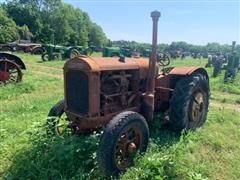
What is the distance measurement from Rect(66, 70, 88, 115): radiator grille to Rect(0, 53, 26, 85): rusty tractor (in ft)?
18.0

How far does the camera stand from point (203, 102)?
5113mm

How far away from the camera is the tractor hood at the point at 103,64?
11.6ft

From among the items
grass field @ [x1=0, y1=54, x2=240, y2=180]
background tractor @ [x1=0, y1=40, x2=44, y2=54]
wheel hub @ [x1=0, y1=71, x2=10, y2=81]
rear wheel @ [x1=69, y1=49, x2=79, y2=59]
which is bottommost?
grass field @ [x1=0, y1=54, x2=240, y2=180]

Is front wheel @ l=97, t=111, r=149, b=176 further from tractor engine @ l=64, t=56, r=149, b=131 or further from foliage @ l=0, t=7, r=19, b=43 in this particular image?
foliage @ l=0, t=7, r=19, b=43

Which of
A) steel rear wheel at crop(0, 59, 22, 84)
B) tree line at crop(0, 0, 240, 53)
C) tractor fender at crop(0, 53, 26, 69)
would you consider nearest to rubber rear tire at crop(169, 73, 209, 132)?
steel rear wheel at crop(0, 59, 22, 84)

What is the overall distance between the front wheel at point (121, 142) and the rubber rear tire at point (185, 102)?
0.86 metres

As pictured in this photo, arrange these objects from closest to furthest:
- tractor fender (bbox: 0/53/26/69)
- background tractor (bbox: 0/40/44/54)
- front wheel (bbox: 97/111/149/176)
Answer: front wheel (bbox: 97/111/149/176), tractor fender (bbox: 0/53/26/69), background tractor (bbox: 0/40/44/54)

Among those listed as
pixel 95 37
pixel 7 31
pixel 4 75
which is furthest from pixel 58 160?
pixel 95 37

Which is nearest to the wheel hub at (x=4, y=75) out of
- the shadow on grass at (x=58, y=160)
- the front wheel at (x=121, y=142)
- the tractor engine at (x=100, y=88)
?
the shadow on grass at (x=58, y=160)

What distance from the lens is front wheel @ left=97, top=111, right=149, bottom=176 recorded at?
3.20 m

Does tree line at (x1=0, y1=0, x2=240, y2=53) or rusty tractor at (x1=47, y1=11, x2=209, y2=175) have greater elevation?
tree line at (x1=0, y1=0, x2=240, y2=53)

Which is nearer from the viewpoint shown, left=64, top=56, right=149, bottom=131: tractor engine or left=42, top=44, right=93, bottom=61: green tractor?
left=64, top=56, right=149, bottom=131: tractor engine

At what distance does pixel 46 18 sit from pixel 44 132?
49030mm

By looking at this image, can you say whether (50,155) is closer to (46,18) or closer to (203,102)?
(203,102)
